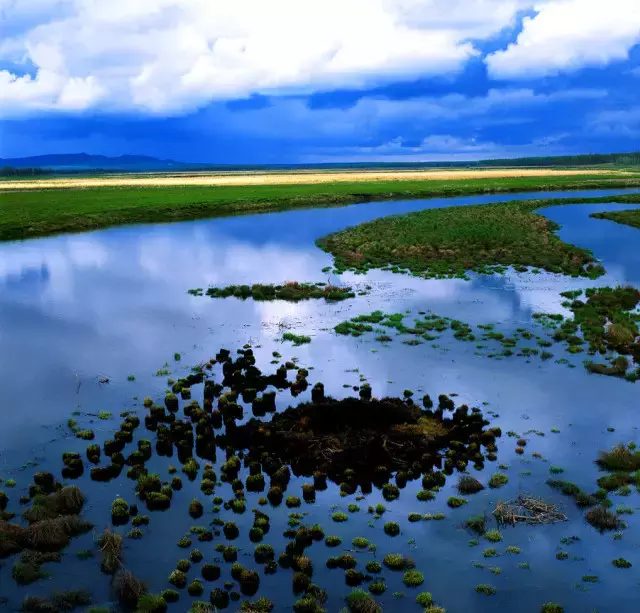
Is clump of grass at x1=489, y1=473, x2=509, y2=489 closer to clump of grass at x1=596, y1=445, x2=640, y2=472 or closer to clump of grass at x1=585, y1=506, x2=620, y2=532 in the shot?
clump of grass at x1=585, y1=506, x2=620, y2=532

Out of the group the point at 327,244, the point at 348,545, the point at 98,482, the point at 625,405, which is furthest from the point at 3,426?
the point at 327,244

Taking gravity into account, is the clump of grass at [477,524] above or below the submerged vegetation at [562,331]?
below

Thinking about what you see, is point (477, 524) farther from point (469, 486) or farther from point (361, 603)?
point (361, 603)

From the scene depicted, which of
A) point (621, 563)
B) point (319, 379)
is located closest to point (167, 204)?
point (319, 379)

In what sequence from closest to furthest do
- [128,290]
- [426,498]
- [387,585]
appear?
[387,585] < [426,498] < [128,290]

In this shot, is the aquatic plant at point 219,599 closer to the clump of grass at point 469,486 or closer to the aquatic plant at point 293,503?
the aquatic plant at point 293,503

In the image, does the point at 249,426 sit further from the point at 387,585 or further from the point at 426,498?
the point at 387,585

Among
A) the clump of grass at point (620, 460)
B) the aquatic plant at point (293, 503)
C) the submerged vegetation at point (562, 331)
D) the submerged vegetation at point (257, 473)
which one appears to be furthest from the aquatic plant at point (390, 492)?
the submerged vegetation at point (562, 331)
